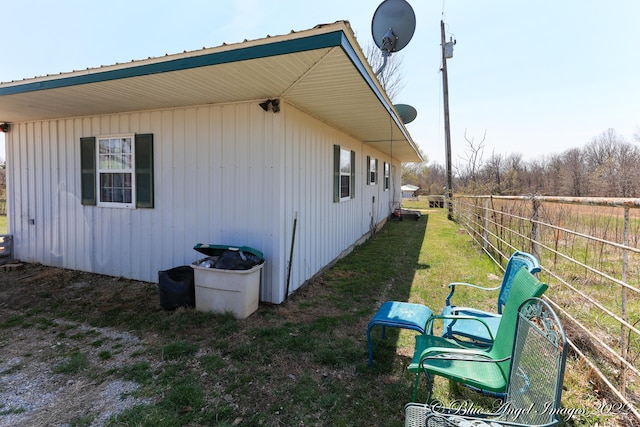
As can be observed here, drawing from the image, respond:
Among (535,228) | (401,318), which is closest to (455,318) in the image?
(401,318)

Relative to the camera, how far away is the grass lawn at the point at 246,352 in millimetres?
2186

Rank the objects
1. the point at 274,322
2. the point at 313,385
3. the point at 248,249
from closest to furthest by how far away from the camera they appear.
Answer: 1. the point at 313,385
2. the point at 274,322
3. the point at 248,249

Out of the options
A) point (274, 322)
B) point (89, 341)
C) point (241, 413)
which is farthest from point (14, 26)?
point (241, 413)

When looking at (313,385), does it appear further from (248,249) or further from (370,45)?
(370,45)

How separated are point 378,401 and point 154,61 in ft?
11.2

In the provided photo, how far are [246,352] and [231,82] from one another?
8.66 feet

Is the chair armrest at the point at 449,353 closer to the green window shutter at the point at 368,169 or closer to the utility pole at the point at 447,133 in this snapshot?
the green window shutter at the point at 368,169

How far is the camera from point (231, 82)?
329 centimetres

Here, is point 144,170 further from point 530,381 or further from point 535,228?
point 535,228

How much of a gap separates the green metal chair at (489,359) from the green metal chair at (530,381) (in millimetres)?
103

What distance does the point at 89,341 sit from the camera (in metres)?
3.15

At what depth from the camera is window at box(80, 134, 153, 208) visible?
470 centimetres

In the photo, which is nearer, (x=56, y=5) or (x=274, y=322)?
(x=274, y=322)

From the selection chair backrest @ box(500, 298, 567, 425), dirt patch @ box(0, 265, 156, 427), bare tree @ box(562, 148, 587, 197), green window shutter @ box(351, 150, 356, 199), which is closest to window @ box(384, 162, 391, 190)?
green window shutter @ box(351, 150, 356, 199)
